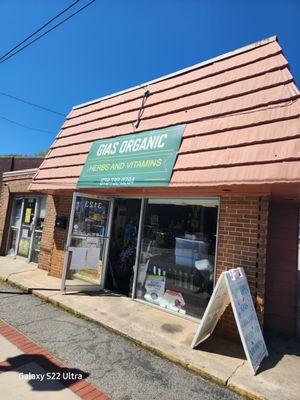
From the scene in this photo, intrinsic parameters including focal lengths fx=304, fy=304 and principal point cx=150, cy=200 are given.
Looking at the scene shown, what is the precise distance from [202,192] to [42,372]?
12.3 ft

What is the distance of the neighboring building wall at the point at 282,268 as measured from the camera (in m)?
5.78

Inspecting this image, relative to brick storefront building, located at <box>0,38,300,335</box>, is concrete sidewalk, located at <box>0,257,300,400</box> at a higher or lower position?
lower

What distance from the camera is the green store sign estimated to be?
5.67 m

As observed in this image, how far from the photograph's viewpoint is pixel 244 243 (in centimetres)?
514

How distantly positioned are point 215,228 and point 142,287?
90.7 inches

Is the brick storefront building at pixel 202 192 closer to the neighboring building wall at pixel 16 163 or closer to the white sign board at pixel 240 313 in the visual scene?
the white sign board at pixel 240 313

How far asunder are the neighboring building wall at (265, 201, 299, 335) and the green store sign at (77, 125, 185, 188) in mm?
2458

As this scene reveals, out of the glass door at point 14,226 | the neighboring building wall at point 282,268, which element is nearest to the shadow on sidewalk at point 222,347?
the neighboring building wall at point 282,268

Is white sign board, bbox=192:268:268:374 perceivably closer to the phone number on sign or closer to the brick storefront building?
the brick storefront building

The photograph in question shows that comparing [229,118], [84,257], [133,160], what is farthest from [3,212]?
[229,118]

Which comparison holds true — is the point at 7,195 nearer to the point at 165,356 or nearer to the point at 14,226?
the point at 14,226

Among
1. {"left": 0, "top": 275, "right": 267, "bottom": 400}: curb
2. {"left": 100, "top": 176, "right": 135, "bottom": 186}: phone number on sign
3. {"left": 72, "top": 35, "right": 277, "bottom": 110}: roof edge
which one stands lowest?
{"left": 0, "top": 275, "right": 267, "bottom": 400}: curb

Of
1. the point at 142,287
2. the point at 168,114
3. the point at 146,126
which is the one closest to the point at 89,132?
the point at 146,126

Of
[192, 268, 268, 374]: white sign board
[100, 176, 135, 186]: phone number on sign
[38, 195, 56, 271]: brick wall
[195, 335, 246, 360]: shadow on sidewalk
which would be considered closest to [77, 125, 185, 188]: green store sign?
[100, 176, 135, 186]: phone number on sign
